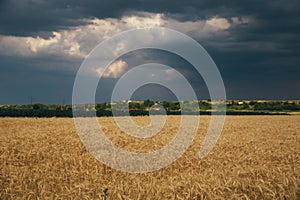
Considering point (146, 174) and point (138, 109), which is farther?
point (138, 109)

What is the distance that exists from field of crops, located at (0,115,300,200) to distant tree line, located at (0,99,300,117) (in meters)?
32.0

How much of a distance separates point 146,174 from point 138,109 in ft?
160

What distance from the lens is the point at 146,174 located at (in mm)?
11578

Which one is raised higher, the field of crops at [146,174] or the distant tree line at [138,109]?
the distant tree line at [138,109]

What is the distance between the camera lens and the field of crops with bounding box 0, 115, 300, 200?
7.52 m

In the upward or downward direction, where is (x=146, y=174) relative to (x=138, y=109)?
downward

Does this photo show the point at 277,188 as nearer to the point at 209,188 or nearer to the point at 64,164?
the point at 209,188

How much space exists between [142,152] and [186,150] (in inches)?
79.4

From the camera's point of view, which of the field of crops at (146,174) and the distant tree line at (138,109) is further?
the distant tree line at (138,109)

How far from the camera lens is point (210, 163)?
13094 millimetres

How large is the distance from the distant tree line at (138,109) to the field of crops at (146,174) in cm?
3201

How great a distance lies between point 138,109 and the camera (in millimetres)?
60438

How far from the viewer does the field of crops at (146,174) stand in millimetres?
7520

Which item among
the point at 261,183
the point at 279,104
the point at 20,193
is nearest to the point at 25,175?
the point at 20,193
